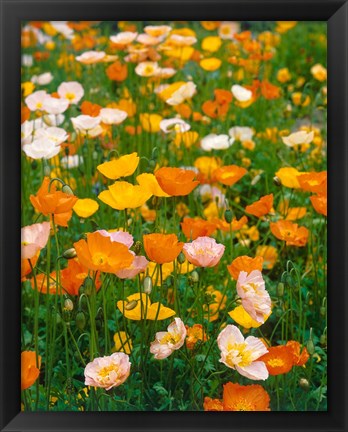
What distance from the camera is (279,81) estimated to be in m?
3.06

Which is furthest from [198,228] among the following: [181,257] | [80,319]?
[80,319]

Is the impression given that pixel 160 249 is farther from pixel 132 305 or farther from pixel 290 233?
pixel 290 233

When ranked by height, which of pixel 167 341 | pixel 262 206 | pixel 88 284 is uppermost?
pixel 262 206

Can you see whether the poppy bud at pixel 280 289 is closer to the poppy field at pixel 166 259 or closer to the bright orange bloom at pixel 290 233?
the poppy field at pixel 166 259

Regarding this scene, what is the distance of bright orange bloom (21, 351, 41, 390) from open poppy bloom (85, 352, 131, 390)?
0.10 metres

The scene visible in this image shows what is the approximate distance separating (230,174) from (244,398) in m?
0.53

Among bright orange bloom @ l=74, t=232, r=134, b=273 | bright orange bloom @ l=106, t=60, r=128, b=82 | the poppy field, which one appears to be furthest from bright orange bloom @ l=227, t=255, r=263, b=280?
bright orange bloom @ l=106, t=60, r=128, b=82

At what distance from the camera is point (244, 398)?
5.37ft

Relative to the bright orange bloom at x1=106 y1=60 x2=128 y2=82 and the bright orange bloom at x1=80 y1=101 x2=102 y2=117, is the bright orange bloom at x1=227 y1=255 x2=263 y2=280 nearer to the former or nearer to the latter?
the bright orange bloom at x1=80 y1=101 x2=102 y2=117

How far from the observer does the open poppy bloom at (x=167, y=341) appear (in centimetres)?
161

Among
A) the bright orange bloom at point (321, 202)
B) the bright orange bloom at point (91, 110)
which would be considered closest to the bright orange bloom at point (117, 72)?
the bright orange bloom at point (91, 110)

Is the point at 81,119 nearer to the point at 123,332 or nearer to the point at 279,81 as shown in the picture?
the point at 123,332
